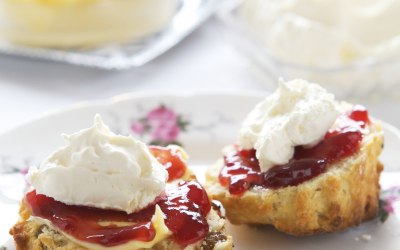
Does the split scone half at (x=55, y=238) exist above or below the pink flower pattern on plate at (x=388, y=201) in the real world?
below

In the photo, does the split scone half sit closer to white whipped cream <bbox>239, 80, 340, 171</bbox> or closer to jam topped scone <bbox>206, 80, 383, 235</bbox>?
jam topped scone <bbox>206, 80, 383, 235</bbox>

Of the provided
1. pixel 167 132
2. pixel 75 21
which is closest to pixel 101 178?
pixel 167 132

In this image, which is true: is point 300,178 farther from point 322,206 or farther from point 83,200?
point 83,200

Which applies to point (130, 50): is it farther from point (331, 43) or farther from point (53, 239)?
point (53, 239)

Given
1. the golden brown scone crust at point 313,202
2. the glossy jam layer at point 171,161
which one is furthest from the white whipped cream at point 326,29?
the glossy jam layer at point 171,161

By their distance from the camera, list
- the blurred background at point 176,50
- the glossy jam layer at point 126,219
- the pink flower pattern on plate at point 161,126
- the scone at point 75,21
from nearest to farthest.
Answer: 1. the glossy jam layer at point 126,219
2. the pink flower pattern on plate at point 161,126
3. the blurred background at point 176,50
4. the scone at point 75,21

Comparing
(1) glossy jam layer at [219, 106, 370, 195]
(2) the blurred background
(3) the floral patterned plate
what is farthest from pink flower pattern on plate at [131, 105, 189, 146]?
(1) glossy jam layer at [219, 106, 370, 195]

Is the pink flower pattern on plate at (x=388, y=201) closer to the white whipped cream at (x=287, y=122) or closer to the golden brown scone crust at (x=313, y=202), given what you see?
the golden brown scone crust at (x=313, y=202)
